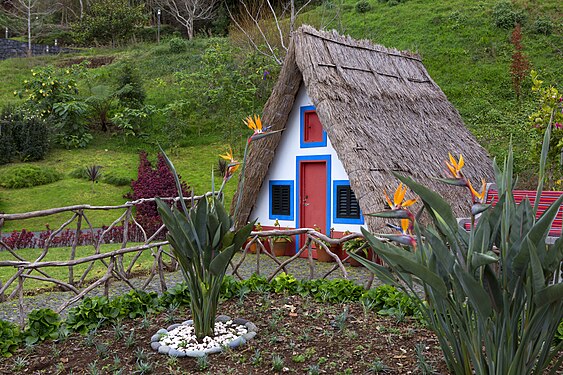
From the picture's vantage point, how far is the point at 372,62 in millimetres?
10898

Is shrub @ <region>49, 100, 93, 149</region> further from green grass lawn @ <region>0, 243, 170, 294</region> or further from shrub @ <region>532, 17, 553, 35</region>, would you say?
shrub @ <region>532, 17, 553, 35</region>

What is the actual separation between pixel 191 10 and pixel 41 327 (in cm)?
3230

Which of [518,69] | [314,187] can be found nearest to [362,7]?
[518,69]

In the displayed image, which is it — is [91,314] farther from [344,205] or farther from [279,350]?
[344,205]

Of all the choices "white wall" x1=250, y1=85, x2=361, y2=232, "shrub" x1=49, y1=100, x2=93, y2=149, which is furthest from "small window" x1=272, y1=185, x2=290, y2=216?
"shrub" x1=49, y1=100, x2=93, y2=149

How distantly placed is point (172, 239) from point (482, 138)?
1491 cm

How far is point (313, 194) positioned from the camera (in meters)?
10.2

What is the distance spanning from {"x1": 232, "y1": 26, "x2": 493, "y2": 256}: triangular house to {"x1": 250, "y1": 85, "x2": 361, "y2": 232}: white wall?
0.7 inches

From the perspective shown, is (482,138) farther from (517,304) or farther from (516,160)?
(517,304)

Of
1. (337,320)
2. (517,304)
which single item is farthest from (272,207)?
(517,304)

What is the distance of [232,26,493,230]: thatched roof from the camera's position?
28.3ft

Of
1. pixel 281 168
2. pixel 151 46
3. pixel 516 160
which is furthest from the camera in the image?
pixel 151 46

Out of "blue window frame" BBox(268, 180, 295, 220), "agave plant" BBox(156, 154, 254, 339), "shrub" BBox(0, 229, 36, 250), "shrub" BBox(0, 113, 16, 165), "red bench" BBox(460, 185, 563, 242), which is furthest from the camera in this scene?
"shrub" BBox(0, 113, 16, 165)

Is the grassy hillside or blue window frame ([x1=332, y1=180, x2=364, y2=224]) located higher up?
the grassy hillside
